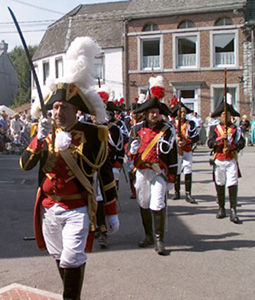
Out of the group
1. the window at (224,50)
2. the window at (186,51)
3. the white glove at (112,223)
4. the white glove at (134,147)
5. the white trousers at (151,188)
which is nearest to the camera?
the white glove at (112,223)

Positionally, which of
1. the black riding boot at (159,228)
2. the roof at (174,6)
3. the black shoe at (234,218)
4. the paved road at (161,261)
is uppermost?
the roof at (174,6)

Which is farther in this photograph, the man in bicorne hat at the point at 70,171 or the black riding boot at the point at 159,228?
the black riding boot at the point at 159,228

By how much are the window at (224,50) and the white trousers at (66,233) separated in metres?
26.1

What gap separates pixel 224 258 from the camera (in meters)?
5.63

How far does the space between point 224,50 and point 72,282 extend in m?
26.7

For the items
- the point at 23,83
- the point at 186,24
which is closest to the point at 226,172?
the point at 186,24

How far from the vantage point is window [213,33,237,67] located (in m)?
28.0

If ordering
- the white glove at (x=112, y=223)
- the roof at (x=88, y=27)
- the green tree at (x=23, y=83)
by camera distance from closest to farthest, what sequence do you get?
1. the white glove at (x=112, y=223)
2. the roof at (x=88, y=27)
3. the green tree at (x=23, y=83)

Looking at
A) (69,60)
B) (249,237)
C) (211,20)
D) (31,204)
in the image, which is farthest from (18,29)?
(211,20)

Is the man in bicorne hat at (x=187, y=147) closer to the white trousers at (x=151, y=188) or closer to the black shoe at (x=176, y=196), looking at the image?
the black shoe at (x=176, y=196)

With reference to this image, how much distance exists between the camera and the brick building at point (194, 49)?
27641 mm

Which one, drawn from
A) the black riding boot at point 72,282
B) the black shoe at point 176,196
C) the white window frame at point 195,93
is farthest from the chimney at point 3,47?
the black riding boot at point 72,282

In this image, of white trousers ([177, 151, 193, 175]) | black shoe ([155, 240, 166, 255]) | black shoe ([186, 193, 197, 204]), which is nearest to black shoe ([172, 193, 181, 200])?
black shoe ([186, 193, 197, 204])

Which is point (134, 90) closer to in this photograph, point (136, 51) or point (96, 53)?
point (136, 51)
